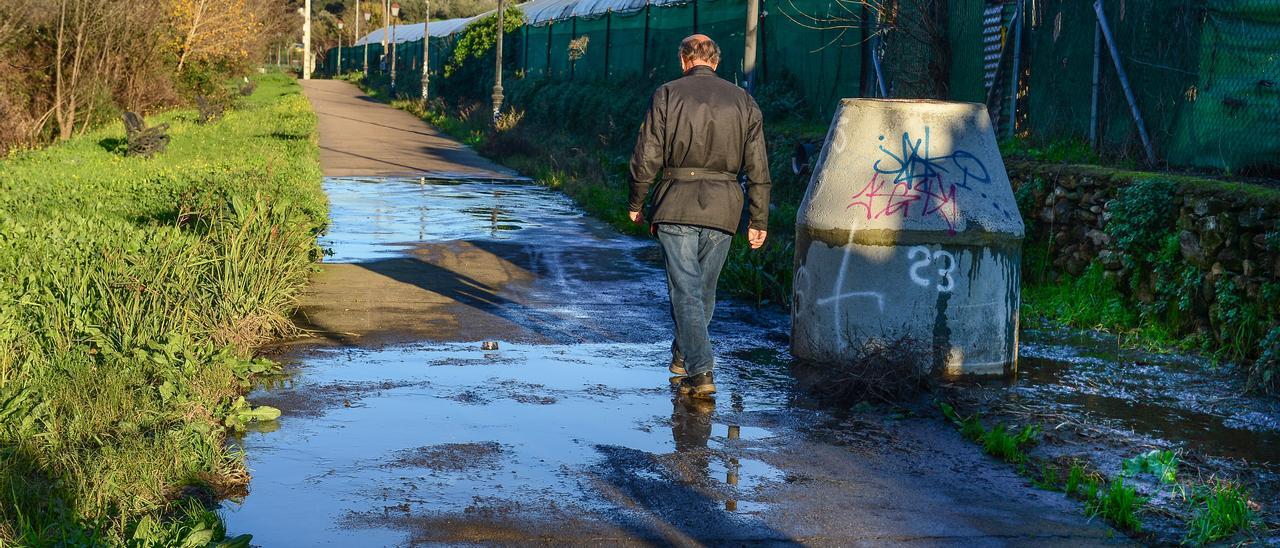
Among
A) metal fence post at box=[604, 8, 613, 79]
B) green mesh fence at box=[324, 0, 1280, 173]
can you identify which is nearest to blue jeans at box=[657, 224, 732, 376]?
green mesh fence at box=[324, 0, 1280, 173]

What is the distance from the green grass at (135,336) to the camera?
4516 millimetres

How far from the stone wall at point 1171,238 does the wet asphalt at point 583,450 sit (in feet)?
7.51

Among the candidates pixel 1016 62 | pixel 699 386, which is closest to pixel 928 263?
pixel 699 386

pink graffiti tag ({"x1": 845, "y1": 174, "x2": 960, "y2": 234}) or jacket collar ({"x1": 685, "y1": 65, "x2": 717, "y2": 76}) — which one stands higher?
jacket collar ({"x1": 685, "y1": 65, "x2": 717, "y2": 76})

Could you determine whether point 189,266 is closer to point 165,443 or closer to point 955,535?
point 165,443

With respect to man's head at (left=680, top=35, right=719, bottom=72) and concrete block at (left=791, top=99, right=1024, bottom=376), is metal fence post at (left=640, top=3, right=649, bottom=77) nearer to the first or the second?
concrete block at (left=791, top=99, right=1024, bottom=376)

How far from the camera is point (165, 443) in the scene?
4910mm

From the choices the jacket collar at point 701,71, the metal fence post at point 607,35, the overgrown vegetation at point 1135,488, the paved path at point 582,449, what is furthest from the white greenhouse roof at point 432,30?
the overgrown vegetation at point 1135,488

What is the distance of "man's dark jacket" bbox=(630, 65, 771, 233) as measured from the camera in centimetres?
673

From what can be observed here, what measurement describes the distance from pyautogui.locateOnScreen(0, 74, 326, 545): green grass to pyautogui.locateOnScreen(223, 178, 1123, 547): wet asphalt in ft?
0.85

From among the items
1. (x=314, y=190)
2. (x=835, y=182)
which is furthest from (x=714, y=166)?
(x=314, y=190)

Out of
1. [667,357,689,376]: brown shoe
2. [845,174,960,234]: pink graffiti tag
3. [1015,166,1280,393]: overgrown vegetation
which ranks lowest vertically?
[667,357,689,376]: brown shoe

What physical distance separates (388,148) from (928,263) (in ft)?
76.0

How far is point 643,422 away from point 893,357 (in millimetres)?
1443
